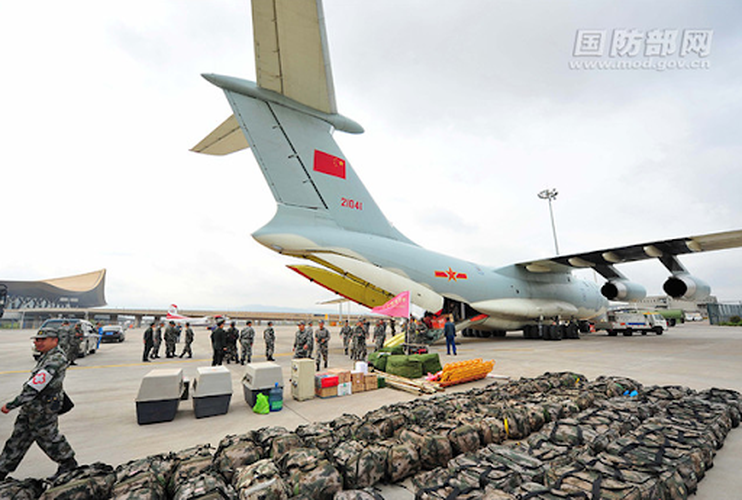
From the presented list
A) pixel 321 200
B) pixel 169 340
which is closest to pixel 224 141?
pixel 321 200

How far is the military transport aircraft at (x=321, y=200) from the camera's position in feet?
26.4

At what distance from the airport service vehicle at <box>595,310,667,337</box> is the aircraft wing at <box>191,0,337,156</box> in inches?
920

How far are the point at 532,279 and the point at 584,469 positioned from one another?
17.6 m

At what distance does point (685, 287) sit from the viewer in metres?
13.3

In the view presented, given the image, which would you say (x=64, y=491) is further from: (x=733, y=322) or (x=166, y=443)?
(x=733, y=322)

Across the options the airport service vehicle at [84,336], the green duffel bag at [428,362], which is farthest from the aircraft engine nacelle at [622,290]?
the airport service vehicle at [84,336]

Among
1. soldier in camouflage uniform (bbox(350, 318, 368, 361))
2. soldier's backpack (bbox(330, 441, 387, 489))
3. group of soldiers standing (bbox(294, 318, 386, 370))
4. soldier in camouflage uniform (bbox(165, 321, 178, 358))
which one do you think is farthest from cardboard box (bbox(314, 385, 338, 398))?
soldier in camouflage uniform (bbox(165, 321, 178, 358))

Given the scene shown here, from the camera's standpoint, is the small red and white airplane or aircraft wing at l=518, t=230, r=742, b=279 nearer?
aircraft wing at l=518, t=230, r=742, b=279

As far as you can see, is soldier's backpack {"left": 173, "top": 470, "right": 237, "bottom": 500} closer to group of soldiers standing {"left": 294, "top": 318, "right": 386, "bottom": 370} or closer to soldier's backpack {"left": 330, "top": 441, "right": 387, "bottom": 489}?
soldier's backpack {"left": 330, "top": 441, "right": 387, "bottom": 489}

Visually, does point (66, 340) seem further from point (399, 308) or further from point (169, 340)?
point (399, 308)

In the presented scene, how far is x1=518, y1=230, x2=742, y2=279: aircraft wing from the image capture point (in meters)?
13.0

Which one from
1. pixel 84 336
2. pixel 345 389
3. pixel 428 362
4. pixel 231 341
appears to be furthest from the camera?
pixel 84 336

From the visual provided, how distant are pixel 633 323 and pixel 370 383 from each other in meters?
23.3

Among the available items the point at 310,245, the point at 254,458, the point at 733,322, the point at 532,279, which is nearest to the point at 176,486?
the point at 254,458
